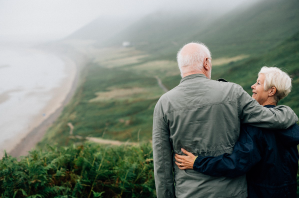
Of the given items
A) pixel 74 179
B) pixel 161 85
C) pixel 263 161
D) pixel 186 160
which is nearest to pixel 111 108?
pixel 161 85

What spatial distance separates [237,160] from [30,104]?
37.3 metres

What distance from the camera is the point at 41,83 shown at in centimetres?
4456

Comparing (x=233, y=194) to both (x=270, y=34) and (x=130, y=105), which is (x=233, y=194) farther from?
(x=270, y=34)

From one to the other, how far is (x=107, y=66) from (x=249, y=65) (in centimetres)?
4078

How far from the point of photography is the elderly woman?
1934 mm

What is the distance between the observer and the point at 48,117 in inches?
1145

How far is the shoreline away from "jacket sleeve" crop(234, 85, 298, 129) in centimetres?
1504

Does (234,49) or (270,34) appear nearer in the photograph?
(270,34)

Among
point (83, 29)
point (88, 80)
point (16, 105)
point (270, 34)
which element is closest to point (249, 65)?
point (270, 34)

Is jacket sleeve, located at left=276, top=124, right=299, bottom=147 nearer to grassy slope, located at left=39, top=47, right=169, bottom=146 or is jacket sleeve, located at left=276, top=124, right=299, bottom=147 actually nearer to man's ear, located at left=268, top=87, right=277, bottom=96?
man's ear, located at left=268, top=87, right=277, bottom=96

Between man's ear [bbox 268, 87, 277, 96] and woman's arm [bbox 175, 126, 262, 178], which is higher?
man's ear [bbox 268, 87, 277, 96]

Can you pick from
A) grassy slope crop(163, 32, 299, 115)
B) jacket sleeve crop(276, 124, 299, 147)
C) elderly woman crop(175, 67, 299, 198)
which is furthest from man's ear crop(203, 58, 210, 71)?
grassy slope crop(163, 32, 299, 115)

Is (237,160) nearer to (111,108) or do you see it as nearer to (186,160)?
(186,160)

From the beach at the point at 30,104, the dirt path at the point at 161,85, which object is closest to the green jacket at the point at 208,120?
the beach at the point at 30,104
